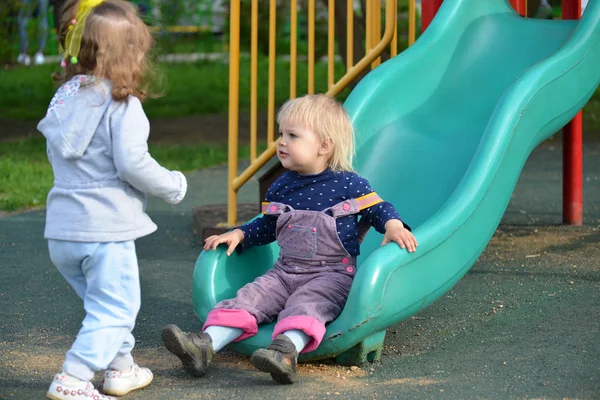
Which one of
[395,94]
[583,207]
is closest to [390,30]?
[395,94]

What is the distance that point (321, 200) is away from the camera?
12.0 feet

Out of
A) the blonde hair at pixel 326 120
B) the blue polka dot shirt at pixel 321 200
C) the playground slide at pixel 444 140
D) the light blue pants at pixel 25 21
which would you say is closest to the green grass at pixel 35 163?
the light blue pants at pixel 25 21

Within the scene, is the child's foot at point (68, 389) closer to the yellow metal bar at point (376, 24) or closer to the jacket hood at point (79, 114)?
the jacket hood at point (79, 114)

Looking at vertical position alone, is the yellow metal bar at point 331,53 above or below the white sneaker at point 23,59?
above

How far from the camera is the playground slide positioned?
3.44m

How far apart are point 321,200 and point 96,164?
101 centimetres

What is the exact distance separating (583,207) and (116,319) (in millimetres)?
4401

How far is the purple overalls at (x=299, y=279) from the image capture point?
342 cm

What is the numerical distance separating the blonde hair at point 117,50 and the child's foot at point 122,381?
90 centimetres

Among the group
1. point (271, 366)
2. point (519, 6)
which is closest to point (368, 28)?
point (519, 6)

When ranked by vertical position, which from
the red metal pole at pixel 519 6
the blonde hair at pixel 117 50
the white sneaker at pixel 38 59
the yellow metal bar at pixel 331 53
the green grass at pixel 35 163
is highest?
the blonde hair at pixel 117 50

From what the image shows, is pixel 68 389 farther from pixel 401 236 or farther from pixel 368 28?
pixel 368 28

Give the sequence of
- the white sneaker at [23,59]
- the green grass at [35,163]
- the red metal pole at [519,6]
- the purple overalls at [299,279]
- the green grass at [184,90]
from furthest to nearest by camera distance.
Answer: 1. the white sneaker at [23,59]
2. the green grass at [184,90]
3. the green grass at [35,163]
4. the red metal pole at [519,6]
5. the purple overalls at [299,279]

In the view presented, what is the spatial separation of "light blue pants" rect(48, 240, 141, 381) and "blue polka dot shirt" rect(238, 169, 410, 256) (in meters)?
0.81
